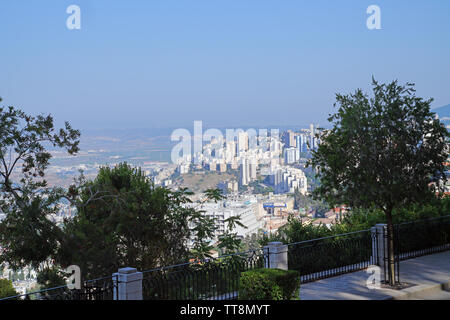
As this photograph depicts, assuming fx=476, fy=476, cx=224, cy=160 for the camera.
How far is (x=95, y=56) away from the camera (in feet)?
243

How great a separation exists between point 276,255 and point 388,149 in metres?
3.48

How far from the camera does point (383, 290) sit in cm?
1078

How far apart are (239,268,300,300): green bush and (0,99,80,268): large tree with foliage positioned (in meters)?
6.22

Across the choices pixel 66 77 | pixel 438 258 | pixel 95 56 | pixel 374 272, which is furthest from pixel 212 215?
pixel 66 77

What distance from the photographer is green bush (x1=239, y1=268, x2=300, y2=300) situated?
9047mm

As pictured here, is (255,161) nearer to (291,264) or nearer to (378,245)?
(378,245)

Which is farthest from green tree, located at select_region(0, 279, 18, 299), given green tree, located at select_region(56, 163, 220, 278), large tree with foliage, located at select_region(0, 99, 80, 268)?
green tree, located at select_region(56, 163, 220, 278)

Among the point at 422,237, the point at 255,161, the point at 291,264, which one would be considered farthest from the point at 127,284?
the point at 255,161

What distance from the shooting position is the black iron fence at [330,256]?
1277cm

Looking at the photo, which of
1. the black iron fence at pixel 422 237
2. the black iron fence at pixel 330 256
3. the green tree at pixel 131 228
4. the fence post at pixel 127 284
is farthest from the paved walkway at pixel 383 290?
the green tree at pixel 131 228

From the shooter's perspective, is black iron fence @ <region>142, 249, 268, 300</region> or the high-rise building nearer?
black iron fence @ <region>142, 249, 268, 300</region>

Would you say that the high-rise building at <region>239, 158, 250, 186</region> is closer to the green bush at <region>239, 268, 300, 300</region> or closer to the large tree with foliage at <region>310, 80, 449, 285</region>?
the large tree with foliage at <region>310, 80, 449, 285</region>
